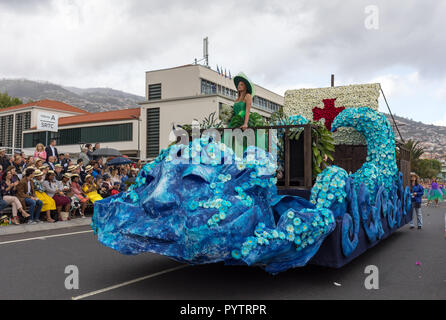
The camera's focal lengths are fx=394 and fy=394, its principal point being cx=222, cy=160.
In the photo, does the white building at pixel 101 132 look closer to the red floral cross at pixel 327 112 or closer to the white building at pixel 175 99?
the white building at pixel 175 99

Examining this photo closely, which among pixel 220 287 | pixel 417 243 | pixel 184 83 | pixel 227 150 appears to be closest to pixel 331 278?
pixel 220 287

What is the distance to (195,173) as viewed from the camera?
3943 millimetres

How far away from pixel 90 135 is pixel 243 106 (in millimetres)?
44092

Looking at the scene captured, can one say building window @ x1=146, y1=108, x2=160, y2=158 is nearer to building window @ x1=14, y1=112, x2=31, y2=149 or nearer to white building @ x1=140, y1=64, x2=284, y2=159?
white building @ x1=140, y1=64, x2=284, y2=159

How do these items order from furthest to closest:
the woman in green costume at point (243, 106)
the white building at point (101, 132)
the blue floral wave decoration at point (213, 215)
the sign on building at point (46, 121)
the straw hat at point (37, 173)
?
1. the white building at point (101, 132)
2. the sign on building at point (46, 121)
3. the straw hat at point (37, 173)
4. the woman in green costume at point (243, 106)
5. the blue floral wave decoration at point (213, 215)

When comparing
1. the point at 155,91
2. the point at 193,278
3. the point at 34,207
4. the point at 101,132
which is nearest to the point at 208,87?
the point at 155,91

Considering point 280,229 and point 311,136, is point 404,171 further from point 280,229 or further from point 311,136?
point 280,229

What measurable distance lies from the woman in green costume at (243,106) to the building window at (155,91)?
3763cm

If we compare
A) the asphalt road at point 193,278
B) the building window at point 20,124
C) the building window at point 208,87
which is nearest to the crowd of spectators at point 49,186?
the asphalt road at point 193,278

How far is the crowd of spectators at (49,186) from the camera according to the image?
32.4 feet

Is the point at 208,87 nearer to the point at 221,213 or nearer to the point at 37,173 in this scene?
the point at 37,173

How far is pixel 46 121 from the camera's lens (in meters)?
17.2

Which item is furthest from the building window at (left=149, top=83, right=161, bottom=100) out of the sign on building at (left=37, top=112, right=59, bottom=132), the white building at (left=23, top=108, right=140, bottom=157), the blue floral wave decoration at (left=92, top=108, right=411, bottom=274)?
the blue floral wave decoration at (left=92, top=108, right=411, bottom=274)
